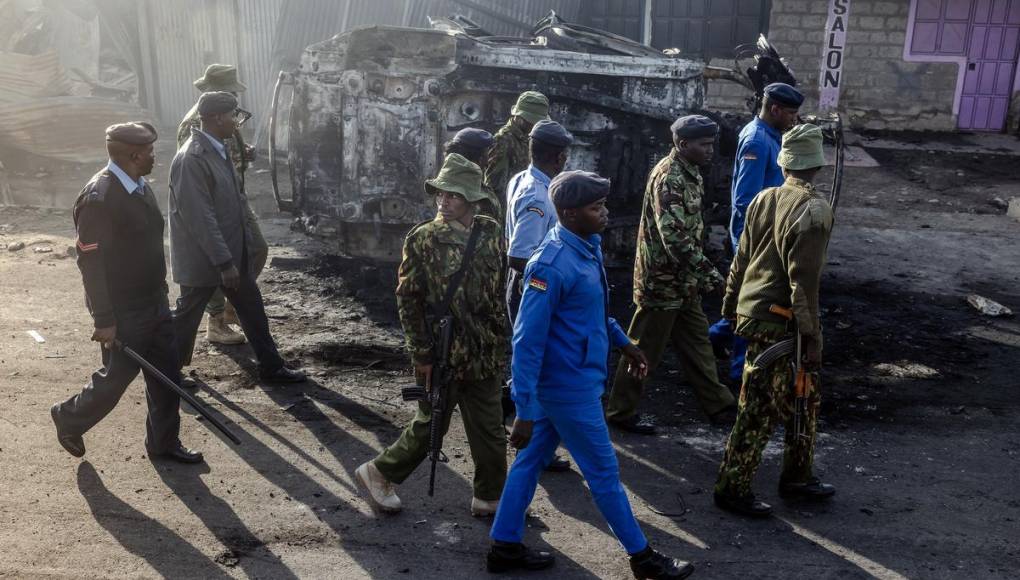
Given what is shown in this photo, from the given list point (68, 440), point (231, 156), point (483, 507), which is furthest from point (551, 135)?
point (68, 440)

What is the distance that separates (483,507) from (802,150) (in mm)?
2243

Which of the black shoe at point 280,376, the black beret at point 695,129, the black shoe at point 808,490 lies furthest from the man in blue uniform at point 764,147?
the black shoe at point 280,376

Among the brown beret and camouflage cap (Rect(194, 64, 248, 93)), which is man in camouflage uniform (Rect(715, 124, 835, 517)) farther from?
camouflage cap (Rect(194, 64, 248, 93))

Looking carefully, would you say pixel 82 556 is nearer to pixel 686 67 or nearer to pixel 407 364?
pixel 407 364

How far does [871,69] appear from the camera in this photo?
49.2 ft

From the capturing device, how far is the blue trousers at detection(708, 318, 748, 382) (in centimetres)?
621

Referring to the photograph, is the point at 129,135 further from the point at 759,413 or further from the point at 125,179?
the point at 759,413

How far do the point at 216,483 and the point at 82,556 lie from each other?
809 millimetres

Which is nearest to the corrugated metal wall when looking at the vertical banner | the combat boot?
the vertical banner

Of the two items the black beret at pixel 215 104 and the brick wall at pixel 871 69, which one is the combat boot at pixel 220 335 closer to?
the black beret at pixel 215 104

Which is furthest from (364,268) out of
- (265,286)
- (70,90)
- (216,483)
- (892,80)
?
(892,80)

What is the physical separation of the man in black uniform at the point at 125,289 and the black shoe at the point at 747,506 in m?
2.71

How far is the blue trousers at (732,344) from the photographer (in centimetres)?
621

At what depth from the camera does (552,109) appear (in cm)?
755
